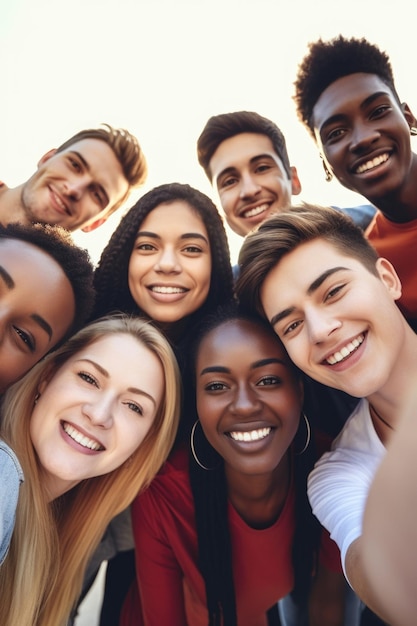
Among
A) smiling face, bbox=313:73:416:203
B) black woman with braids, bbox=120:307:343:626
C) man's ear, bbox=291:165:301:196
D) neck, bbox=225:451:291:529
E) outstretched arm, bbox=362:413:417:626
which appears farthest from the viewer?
man's ear, bbox=291:165:301:196

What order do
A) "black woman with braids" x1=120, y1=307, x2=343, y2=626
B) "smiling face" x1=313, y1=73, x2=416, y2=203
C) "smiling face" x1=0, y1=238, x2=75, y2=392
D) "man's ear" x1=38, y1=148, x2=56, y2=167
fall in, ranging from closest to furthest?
"smiling face" x1=0, y1=238, x2=75, y2=392
"black woman with braids" x1=120, y1=307, x2=343, y2=626
"smiling face" x1=313, y1=73, x2=416, y2=203
"man's ear" x1=38, y1=148, x2=56, y2=167

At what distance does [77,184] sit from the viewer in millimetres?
2920

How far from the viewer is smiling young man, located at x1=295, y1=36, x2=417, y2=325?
2.40 metres

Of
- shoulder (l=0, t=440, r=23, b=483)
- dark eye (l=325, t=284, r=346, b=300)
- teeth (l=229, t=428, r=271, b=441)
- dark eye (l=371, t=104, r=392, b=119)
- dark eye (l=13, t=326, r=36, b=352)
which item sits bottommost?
teeth (l=229, t=428, r=271, b=441)

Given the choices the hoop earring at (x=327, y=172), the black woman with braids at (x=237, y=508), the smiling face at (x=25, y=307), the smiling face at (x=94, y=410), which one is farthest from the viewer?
the hoop earring at (x=327, y=172)

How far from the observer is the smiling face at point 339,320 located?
1687 mm

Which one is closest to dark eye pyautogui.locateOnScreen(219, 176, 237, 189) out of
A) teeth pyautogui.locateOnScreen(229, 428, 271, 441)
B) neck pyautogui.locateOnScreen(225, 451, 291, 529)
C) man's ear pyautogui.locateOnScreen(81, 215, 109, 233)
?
man's ear pyautogui.locateOnScreen(81, 215, 109, 233)

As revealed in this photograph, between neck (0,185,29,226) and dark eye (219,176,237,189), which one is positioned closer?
neck (0,185,29,226)

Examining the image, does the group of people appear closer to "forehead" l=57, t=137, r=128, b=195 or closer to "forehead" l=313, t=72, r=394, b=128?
"forehead" l=313, t=72, r=394, b=128

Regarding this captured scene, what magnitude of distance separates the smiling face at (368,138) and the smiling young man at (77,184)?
1.57 metres

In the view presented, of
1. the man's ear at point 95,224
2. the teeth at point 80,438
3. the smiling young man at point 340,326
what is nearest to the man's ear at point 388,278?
the smiling young man at point 340,326

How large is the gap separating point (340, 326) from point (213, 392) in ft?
2.37

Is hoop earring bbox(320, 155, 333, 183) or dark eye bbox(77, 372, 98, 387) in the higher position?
hoop earring bbox(320, 155, 333, 183)

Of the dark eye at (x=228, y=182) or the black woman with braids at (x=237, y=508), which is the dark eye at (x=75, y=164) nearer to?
the dark eye at (x=228, y=182)
